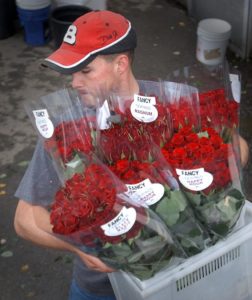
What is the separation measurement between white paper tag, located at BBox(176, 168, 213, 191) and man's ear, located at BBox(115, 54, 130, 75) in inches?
26.3

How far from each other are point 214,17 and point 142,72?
1.06 meters

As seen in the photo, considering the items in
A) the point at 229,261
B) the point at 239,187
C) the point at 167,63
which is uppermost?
the point at 239,187

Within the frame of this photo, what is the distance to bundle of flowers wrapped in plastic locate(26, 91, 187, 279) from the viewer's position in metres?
1.35

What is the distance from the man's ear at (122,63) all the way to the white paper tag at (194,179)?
0.67 m

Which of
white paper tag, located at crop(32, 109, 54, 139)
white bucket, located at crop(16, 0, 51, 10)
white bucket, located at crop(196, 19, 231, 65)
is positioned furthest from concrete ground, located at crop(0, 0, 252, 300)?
white paper tag, located at crop(32, 109, 54, 139)

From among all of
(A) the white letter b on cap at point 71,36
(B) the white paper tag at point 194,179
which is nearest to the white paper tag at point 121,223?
(B) the white paper tag at point 194,179

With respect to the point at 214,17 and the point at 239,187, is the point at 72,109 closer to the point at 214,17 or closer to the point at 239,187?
the point at 239,187

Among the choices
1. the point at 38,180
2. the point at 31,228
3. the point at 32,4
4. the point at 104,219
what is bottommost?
the point at 32,4

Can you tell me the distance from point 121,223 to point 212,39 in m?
4.19

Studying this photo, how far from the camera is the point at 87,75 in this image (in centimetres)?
196

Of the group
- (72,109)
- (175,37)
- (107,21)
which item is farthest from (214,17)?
(72,109)

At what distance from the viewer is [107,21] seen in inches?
78.9

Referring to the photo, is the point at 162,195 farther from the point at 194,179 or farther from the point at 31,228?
the point at 31,228

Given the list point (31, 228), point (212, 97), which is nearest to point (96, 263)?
point (31, 228)
